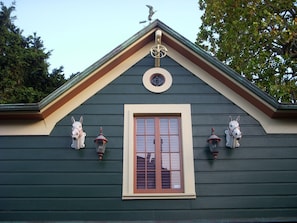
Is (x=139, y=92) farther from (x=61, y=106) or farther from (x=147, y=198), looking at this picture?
(x=147, y=198)

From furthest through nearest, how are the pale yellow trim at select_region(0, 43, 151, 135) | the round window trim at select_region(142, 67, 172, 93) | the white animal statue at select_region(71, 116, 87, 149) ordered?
1. the round window trim at select_region(142, 67, 172, 93)
2. the pale yellow trim at select_region(0, 43, 151, 135)
3. the white animal statue at select_region(71, 116, 87, 149)

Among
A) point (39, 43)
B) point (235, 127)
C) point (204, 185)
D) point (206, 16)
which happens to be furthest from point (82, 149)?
point (39, 43)

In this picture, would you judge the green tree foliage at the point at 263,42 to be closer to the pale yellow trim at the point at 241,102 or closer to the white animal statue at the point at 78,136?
the pale yellow trim at the point at 241,102

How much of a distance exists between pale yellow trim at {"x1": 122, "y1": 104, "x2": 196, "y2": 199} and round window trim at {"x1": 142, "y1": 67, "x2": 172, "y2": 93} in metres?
0.33

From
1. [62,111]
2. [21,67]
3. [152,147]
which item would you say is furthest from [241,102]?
[21,67]

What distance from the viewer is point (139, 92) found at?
19.6 ft

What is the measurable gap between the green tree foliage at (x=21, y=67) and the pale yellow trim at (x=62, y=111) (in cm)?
906

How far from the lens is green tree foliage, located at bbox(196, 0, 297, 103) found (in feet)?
34.7

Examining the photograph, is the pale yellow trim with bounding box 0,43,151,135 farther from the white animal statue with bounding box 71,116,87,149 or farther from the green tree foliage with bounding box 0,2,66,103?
the green tree foliage with bounding box 0,2,66,103

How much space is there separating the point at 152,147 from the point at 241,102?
1.73m

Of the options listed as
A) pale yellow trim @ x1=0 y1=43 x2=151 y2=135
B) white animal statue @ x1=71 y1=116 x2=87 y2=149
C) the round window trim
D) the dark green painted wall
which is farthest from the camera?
the round window trim

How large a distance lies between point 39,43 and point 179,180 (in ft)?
46.8

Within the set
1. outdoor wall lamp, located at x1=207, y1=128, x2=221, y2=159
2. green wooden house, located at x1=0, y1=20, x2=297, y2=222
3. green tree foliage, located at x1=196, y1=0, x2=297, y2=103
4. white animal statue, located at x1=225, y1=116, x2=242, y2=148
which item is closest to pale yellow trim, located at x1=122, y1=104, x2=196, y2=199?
green wooden house, located at x1=0, y1=20, x2=297, y2=222

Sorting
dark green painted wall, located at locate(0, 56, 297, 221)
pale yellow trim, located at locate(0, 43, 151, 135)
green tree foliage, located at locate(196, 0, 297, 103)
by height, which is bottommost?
dark green painted wall, located at locate(0, 56, 297, 221)
